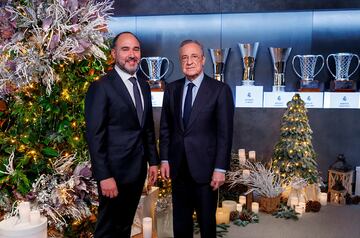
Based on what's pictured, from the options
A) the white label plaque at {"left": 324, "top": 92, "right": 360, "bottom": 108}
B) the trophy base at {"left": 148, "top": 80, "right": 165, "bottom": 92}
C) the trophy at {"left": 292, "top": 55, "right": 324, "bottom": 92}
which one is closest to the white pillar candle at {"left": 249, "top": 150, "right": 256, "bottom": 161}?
the trophy at {"left": 292, "top": 55, "right": 324, "bottom": 92}

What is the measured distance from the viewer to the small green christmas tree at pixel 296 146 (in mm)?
3078

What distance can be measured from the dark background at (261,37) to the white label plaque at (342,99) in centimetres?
8

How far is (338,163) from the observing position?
3.31 meters

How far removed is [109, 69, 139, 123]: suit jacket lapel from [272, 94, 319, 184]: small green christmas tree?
1.85 meters

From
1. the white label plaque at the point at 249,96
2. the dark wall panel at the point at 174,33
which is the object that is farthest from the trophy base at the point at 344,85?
the dark wall panel at the point at 174,33

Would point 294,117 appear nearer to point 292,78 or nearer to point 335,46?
→ point 292,78

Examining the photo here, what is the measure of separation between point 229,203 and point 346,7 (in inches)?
79.8

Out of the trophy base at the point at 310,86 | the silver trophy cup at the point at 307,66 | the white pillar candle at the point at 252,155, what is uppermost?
the silver trophy cup at the point at 307,66

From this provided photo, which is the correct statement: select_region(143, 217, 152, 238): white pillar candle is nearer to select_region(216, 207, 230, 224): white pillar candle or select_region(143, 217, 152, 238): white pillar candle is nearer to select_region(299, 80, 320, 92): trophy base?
A: select_region(216, 207, 230, 224): white pillar candle

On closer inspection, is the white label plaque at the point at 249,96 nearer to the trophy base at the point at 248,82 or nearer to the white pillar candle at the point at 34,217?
the trophy base at the point at 248,82

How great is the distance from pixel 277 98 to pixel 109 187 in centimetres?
224

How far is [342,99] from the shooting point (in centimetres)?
328

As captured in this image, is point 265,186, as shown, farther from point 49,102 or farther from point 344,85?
point 49,102

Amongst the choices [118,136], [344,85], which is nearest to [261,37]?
[344,85]
